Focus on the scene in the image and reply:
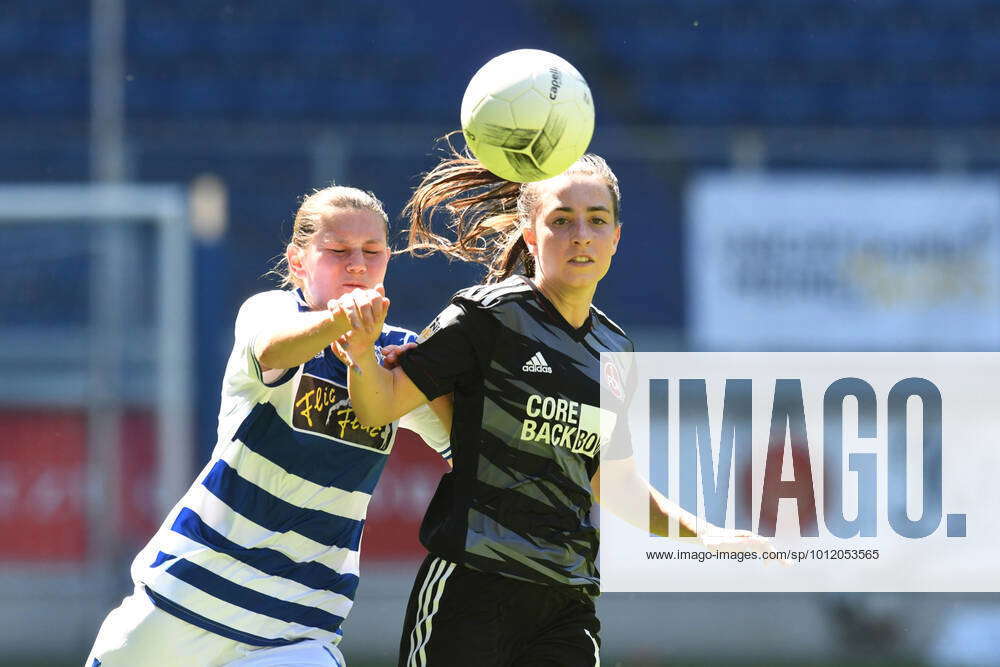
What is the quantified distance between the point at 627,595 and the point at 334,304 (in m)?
3.86

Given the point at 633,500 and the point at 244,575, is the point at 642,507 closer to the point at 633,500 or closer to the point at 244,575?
the point at 633,500

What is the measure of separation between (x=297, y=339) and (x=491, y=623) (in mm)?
724

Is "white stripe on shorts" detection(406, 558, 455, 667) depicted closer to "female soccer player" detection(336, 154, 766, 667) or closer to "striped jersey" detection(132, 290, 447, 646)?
"female soccer player" detection(336, 154, 766, 667)

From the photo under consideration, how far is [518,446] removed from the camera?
9.41 ft

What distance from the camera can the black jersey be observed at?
2.84 metres

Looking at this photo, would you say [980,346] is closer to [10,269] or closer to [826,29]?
[826,29]

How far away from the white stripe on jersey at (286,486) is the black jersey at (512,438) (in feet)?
0.68

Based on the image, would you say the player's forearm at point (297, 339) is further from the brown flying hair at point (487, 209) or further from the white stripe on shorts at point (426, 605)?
the brown flying hair at point (487, 209)

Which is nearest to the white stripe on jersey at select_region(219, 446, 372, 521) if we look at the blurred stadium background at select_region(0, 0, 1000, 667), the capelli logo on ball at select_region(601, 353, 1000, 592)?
the capelli logo on ball at select_region(601, 353, 1000, 592)

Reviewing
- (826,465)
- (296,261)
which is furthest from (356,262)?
(826,465)

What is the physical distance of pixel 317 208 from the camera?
9.81 feet

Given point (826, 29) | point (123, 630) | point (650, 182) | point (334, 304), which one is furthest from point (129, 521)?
point (826, 29)

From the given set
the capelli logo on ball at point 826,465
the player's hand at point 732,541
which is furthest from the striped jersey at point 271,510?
the capelli logo on ball at point 826,465

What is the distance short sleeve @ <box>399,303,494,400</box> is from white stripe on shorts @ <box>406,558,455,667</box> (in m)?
0.36
